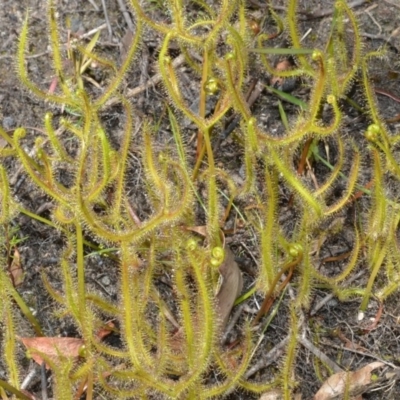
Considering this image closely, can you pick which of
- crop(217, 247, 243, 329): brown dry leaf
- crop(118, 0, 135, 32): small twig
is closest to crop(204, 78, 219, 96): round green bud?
crop(217, 247, 243, 329): brown dry leaf

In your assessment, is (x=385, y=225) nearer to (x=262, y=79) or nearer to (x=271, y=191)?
(x=271, y=191)

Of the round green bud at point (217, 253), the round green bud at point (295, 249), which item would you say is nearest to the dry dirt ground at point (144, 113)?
the round green bud at point (295, 249)

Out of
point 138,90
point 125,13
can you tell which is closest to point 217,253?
point 138,90

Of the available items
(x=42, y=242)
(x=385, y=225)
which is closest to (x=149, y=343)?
(x=42, y=242)

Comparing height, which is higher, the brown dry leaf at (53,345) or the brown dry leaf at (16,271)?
the brown dry leaf at (16,271)

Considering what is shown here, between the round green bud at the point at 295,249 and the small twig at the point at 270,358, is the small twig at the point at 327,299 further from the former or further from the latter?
the round green bud at the point at 295,249
